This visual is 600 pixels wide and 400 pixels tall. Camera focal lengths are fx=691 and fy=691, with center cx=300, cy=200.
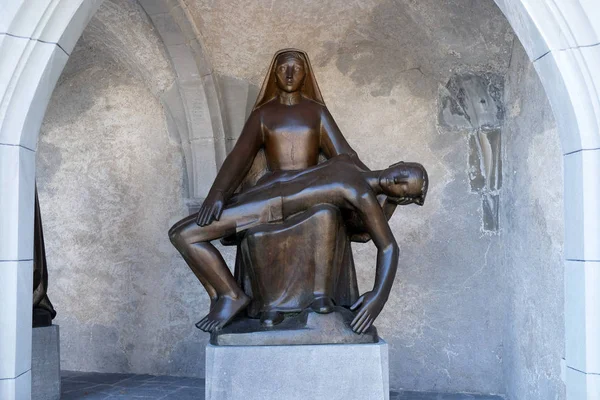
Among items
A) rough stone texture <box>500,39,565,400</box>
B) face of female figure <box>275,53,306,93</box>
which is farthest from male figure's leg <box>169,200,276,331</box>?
rough stone texture <box>500,39,565,400</box>

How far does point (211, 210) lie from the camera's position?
10.7ft

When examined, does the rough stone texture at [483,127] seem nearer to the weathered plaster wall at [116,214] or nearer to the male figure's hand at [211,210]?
the weathered plaster wall at [116,214]

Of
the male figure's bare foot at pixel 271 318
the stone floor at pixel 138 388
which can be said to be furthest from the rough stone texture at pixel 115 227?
the male figure's bare foot at pixel 271 318

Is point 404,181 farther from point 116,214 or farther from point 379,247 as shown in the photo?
point 116,214

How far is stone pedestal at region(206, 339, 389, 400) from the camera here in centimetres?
302

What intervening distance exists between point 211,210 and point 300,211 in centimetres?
42

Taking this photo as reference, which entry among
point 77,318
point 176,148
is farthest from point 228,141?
point 77,318

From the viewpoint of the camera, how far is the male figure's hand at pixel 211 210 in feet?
10.6

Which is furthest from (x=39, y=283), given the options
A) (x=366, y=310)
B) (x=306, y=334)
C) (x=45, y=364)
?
(x=366, y=310)

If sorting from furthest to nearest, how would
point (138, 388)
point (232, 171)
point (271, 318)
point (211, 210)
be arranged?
point (138, 388) → point (232, 171) → point (211, 210) → point (271, 318)

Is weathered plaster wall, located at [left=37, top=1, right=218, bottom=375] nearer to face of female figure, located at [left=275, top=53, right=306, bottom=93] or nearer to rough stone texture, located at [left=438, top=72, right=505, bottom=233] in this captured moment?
face of female figure, located at [left=275, top=53, right=306, bottom=93]

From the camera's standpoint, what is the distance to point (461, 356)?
5.18 m

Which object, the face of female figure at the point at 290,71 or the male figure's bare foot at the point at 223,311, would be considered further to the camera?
the face of female figure at the point at 290,71

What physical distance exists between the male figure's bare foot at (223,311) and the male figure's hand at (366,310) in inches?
20.7
